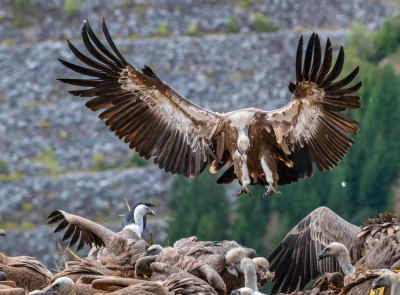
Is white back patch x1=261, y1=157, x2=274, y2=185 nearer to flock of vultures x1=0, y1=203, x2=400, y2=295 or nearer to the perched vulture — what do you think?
the perched vulture

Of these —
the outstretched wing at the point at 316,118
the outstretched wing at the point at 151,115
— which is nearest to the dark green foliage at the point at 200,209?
the outstretched wing at the point at 151,115

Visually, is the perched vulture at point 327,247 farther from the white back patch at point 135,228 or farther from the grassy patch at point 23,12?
the grassy patch at point 23,12

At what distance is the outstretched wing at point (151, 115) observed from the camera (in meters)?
16.1

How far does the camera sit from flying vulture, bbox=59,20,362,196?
1575cm

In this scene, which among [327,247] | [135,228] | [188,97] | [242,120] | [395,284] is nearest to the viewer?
[395,284]

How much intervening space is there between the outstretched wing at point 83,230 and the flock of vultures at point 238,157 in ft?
0.04

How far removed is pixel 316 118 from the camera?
1580 cm

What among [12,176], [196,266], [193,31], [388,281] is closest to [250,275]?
[196,266]

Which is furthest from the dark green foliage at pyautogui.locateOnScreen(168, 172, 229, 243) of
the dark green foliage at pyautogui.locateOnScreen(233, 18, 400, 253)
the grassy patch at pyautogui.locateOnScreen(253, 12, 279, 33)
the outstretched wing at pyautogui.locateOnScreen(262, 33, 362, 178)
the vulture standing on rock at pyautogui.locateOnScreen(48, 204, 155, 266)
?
the vulture standing on rock at pyautogui.locateOnScreen(48, 204, 155, 266)

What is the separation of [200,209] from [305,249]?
1636 inches

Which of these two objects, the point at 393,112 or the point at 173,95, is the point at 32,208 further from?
the point at 173,95

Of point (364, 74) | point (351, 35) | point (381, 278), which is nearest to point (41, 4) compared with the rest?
point (351, 35)

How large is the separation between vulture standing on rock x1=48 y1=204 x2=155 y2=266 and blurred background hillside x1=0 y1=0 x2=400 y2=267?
35.4 meters

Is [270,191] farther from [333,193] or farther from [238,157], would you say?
[333,193]
